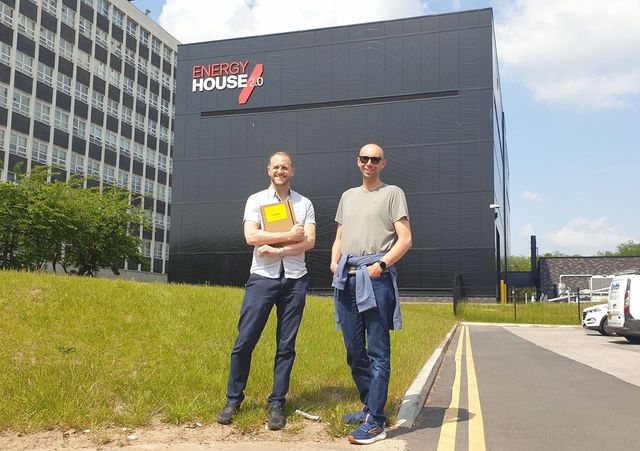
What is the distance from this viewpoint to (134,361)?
614cm

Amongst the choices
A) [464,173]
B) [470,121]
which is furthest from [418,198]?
[470,121]

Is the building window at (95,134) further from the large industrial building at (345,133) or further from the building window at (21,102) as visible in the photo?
the large industrial building at (345,133)

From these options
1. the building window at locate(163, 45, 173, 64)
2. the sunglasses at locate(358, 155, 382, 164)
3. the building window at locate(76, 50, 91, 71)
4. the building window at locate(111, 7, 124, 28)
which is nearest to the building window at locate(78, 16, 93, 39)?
the building window at locate(76, 50, 91, 71)

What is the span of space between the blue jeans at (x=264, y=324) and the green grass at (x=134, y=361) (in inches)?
11.0

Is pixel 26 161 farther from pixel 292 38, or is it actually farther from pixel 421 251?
pixel 421 251

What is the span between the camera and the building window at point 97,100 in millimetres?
57041

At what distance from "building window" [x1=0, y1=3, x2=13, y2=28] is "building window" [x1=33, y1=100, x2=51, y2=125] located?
643 centimetres

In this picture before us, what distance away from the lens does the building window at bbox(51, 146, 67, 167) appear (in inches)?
2014

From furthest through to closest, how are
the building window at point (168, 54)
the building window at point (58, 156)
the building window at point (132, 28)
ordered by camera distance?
the building window at point (168, 54), the building window at point (132, 28), the building window at point (58, 156)

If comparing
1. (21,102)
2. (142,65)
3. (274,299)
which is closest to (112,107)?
(142,65)

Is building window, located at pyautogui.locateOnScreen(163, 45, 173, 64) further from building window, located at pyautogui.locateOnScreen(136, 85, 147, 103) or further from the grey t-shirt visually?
A: the grey t-shirt

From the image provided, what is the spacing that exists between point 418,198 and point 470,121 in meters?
6.38

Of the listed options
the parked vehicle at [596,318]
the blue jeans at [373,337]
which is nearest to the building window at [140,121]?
the parked vehicle at [596,318]

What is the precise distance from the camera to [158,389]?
525 cm
